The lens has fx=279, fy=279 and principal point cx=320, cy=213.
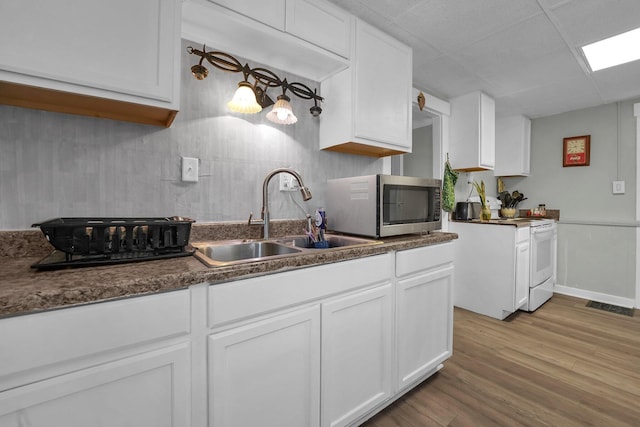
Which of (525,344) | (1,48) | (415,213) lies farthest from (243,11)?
(525,344)

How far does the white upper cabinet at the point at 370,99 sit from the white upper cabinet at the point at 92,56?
37.6 inches

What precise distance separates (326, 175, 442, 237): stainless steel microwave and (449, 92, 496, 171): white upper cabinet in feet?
4.27

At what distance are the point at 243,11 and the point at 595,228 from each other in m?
4.10

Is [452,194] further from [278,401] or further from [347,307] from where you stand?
[278,401]

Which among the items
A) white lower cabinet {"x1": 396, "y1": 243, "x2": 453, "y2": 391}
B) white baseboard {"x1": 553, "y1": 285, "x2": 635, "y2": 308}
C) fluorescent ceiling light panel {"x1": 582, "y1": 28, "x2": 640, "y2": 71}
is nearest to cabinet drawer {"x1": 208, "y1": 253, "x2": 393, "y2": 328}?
white lower cabinet {"x1": 396, "y1": 243, "x2": 453, "y2": 391}

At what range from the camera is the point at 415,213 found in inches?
66.5

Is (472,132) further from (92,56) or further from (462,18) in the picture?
(92,56)

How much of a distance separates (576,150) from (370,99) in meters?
3.15

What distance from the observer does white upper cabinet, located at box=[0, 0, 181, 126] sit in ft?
2.73

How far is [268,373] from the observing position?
96cm

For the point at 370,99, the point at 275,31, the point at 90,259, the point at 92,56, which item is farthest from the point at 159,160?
the point at 370,99

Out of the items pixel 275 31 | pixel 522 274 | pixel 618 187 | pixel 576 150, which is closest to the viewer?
pixel 275 31

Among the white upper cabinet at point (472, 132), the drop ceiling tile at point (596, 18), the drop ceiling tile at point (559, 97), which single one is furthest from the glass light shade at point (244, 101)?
the drop ceiling tile at point (559, 97)

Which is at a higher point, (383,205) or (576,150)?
(576,150)
